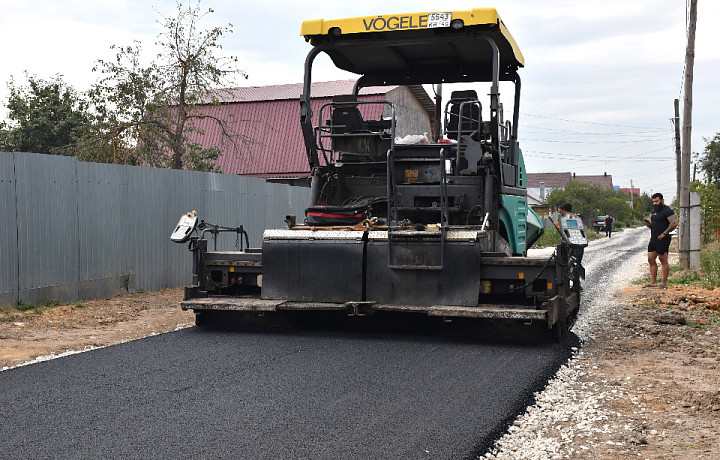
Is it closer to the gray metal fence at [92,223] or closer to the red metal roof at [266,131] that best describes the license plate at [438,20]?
the gray metal fence at [92,223]

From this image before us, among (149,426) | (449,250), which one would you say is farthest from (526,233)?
(149,426)

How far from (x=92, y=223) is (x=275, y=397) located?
7094mm

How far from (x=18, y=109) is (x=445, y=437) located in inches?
1171

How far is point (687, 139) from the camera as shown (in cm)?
1916

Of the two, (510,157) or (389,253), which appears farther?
(510,157)

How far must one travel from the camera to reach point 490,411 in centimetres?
513

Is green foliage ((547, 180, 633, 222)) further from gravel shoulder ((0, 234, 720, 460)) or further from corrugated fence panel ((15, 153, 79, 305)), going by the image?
corrugated fence panel ((15, 153, 79, 305))

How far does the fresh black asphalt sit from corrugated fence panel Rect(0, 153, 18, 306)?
3068 millimetres

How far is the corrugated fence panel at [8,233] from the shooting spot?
977 cm

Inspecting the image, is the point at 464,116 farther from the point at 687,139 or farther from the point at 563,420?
the point at 687,139

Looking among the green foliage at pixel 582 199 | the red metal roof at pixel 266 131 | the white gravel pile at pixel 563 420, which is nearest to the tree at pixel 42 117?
the red metal roof at pixel 266 131

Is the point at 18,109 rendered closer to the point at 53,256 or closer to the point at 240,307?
the point at 53,256

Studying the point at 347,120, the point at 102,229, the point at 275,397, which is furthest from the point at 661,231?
the point at 275,397

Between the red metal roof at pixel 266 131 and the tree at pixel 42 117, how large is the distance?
4769 mm
